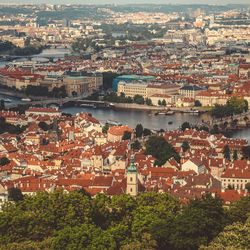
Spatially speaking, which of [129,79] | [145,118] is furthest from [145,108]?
[129,79]

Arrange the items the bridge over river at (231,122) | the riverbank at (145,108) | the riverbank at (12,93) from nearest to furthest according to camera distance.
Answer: the bridge over river at (231,122) → the riverbank at (145,108) → the riverbank at (12,93)

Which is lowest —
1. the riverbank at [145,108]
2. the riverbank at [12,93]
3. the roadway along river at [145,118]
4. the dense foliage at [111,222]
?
the riverbank at [12,93]

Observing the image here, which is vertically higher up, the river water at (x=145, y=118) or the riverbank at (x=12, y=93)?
the river water at (x=145, y=118)

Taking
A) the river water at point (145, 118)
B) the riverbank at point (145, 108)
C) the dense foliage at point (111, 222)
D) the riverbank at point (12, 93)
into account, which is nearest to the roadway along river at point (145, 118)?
the river water at point (145, 118)

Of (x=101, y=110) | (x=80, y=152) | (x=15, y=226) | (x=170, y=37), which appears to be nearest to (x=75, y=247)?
(x=15, y=226)

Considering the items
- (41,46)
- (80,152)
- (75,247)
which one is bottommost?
(41,46)

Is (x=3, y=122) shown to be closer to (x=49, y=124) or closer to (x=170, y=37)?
(x=49, y=124)

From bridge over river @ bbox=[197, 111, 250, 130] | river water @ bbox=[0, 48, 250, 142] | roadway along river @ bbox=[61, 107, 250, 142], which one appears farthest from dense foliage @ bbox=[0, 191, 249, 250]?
bridge over river @ bbox=[197, 111, 250, 130]

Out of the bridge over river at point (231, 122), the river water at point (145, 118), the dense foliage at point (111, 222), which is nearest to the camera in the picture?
the dense foliage at point (111, 222)

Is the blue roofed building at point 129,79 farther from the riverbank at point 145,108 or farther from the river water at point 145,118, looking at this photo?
the river water at point 145,118
